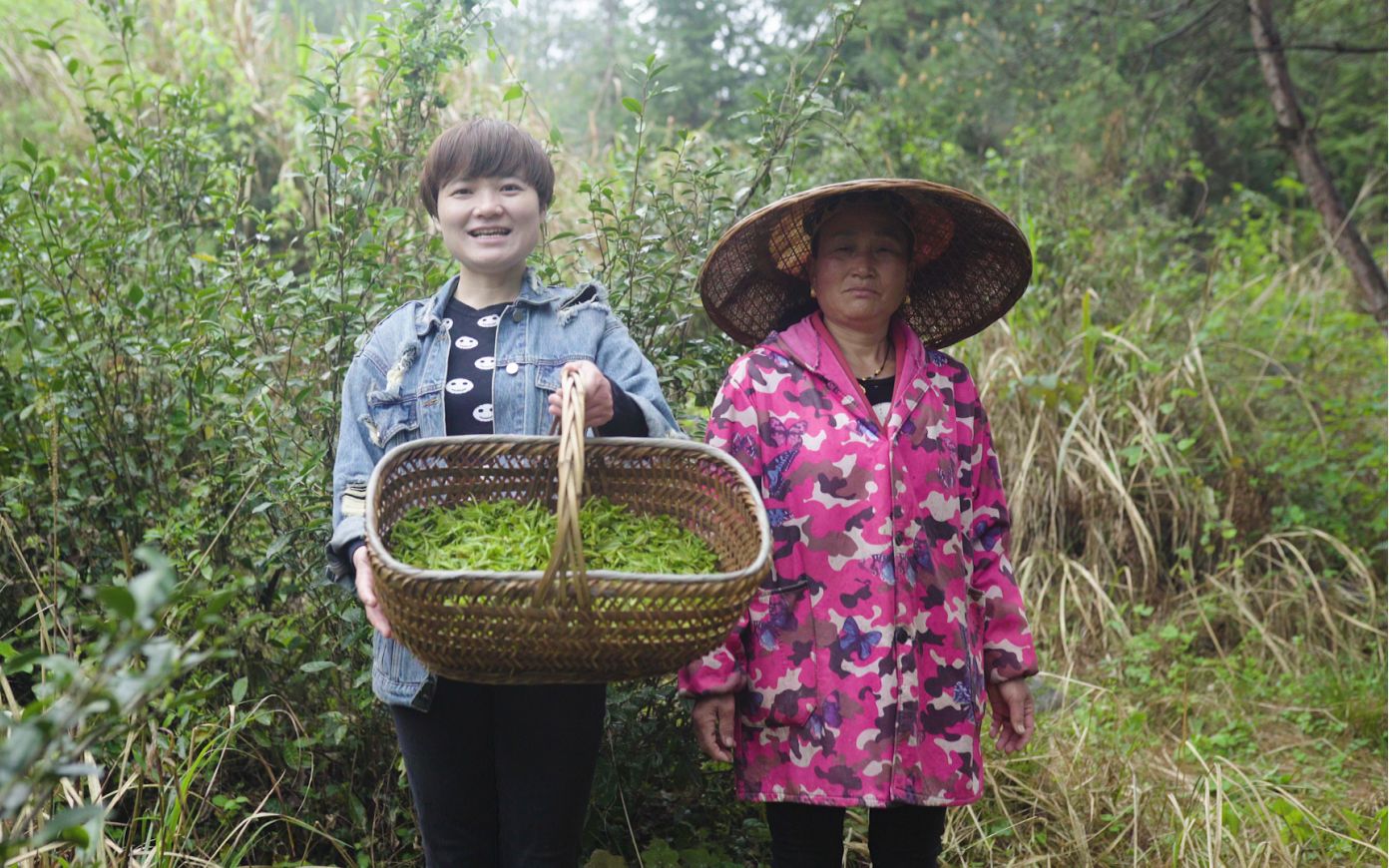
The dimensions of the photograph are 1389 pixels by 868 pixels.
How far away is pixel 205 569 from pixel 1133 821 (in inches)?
91.5

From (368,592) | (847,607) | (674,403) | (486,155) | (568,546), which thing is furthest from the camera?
(674,403)

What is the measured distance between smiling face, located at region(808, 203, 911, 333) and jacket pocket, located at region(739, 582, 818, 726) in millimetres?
544

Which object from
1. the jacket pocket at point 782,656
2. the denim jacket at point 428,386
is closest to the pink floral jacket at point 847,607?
the jacket pocket at point 782,656

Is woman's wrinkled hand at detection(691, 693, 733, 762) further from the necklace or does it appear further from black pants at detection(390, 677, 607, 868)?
the necklace

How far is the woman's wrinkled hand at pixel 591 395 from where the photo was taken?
1.87 m

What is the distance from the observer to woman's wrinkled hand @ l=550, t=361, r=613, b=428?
6.14ft

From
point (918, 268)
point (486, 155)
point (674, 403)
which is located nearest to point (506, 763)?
point (486, 155)

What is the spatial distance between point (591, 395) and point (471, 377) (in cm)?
31

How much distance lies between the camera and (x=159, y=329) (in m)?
3.12

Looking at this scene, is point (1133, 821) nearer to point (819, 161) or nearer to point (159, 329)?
point (159, 329)

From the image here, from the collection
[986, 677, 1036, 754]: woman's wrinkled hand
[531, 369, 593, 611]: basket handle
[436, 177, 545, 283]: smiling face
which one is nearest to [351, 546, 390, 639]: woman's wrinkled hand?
[531, 369, 593, 611]: basket handle

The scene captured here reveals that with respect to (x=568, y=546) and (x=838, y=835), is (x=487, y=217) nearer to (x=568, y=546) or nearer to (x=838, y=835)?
(x=568, y=546)

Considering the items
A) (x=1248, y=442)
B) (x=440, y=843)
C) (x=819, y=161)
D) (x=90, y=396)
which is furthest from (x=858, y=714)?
(x=819, y=161)

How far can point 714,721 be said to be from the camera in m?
2.22
